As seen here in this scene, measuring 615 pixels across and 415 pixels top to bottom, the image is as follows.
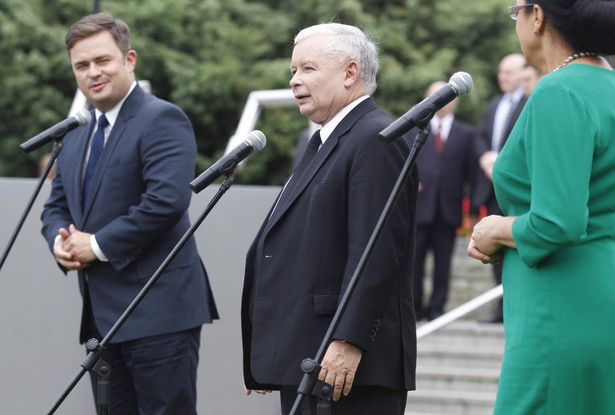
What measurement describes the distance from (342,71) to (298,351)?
3.04ft

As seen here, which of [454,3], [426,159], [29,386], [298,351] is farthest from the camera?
[454,3]

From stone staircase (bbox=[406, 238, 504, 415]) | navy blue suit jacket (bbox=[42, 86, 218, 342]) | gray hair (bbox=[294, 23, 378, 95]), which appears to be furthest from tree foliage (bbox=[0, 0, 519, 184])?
gray hair (bbox=[294, 23, 378, 95])

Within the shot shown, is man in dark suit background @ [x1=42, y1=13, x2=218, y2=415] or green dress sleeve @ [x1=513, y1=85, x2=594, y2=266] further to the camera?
man in dark suit background @ [x1=42, y1=13, x2=218, y2=415]

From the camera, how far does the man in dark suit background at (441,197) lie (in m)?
7.96

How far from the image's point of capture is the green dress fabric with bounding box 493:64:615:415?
7.74ft

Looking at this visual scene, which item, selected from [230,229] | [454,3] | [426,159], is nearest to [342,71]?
[230,229]

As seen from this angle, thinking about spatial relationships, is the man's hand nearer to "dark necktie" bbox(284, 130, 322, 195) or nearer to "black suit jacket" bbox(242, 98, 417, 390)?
"black suit jacket" bbox(242, 98, 417, 390)

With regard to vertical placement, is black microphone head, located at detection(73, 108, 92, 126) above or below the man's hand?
above

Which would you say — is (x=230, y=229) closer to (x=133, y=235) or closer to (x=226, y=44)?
(x=133, y=235)

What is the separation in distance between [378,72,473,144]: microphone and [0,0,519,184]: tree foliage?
11977 millimetres

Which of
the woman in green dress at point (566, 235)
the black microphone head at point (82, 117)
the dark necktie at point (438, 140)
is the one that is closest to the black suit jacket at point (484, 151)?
the dark necktie at point (438, 140)

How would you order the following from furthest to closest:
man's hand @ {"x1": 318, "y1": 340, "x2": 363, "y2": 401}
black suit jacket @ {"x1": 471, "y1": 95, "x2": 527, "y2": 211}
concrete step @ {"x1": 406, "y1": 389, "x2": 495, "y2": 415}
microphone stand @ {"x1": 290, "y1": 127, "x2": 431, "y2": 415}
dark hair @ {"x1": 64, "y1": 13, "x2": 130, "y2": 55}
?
black suit jacket @ {"x1": 471, "y1": 95, "x2": 527, "y2": 211}
concrete step @ {"x1": 406, "y1": 389, "x2": 495, "y2": 415}
dark hair @ {"x1": 64, "y1": 13, "x2": 130, "y2": 55}
man's hand @ {"x1": 318, "y1": 340, "x2": 363, "y2": 401}
microphone stand @ {"x1": 290, "y1": 127, "x2": 431, "y2": 415}

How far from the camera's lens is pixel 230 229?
15.9ft

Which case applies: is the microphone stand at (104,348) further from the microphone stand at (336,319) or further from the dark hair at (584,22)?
the dark hair at (584,22)
